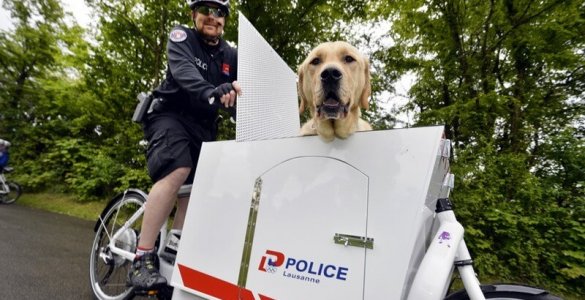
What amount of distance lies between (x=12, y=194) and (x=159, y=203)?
1033 centimetres

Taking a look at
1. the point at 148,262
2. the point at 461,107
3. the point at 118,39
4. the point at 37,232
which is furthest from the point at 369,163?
the point at 118,39

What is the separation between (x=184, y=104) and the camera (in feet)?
7.32

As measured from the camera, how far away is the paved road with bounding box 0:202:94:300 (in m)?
2.81

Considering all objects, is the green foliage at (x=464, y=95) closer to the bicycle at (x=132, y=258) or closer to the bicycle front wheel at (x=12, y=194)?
the bicycle front wheel at (x=12, y=194)

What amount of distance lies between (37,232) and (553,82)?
944 cm

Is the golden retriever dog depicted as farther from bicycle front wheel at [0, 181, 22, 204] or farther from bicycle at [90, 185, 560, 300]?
bicycle front wheel at [0, 181, 22, 204]

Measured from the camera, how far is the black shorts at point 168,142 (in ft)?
6.68

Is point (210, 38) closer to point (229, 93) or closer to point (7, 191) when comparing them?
point (229, 93)

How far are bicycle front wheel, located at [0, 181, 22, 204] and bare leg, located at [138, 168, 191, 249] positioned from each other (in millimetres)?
9655

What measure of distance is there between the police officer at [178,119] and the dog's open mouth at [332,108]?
67 cm

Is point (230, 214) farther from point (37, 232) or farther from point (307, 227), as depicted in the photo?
point (37, 232)

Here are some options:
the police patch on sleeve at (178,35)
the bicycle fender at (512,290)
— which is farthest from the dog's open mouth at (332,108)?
the police patch on sleeve at (178,35)

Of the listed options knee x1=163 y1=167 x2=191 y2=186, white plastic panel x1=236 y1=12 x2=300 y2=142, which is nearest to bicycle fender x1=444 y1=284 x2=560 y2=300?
white plastic panel x1=236 y1=12 x2=300 y2=142

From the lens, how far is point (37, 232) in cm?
507
